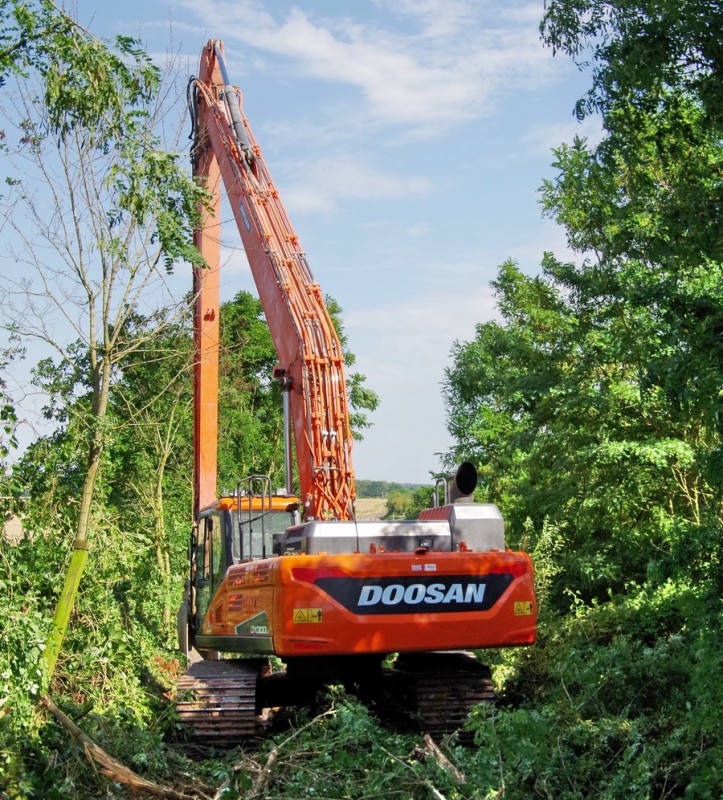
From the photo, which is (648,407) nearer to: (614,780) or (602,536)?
(602,536)

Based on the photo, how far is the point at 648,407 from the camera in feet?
49.6

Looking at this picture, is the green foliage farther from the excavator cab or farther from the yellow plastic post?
the yellow plastic post

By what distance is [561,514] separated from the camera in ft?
52.5

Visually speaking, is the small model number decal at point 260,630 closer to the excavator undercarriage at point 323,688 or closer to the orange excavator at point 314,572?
the orange excavator at point 314,572

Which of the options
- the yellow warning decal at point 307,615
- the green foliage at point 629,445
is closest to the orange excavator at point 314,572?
the yellow warning decal at point 307,615

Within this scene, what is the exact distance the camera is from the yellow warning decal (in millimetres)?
8461

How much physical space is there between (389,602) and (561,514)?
7.82 meters

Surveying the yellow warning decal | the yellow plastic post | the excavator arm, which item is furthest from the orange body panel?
the yellow plastic post

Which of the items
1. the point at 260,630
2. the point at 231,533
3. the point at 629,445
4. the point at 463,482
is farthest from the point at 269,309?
the point at 629,445

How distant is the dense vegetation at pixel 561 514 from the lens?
23.7 ft

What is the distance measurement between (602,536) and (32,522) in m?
9.04

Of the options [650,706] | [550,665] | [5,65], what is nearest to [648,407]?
[550,665]

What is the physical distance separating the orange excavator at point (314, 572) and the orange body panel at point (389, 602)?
0.01 meters

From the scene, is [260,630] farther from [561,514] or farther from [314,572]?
[561,514]
